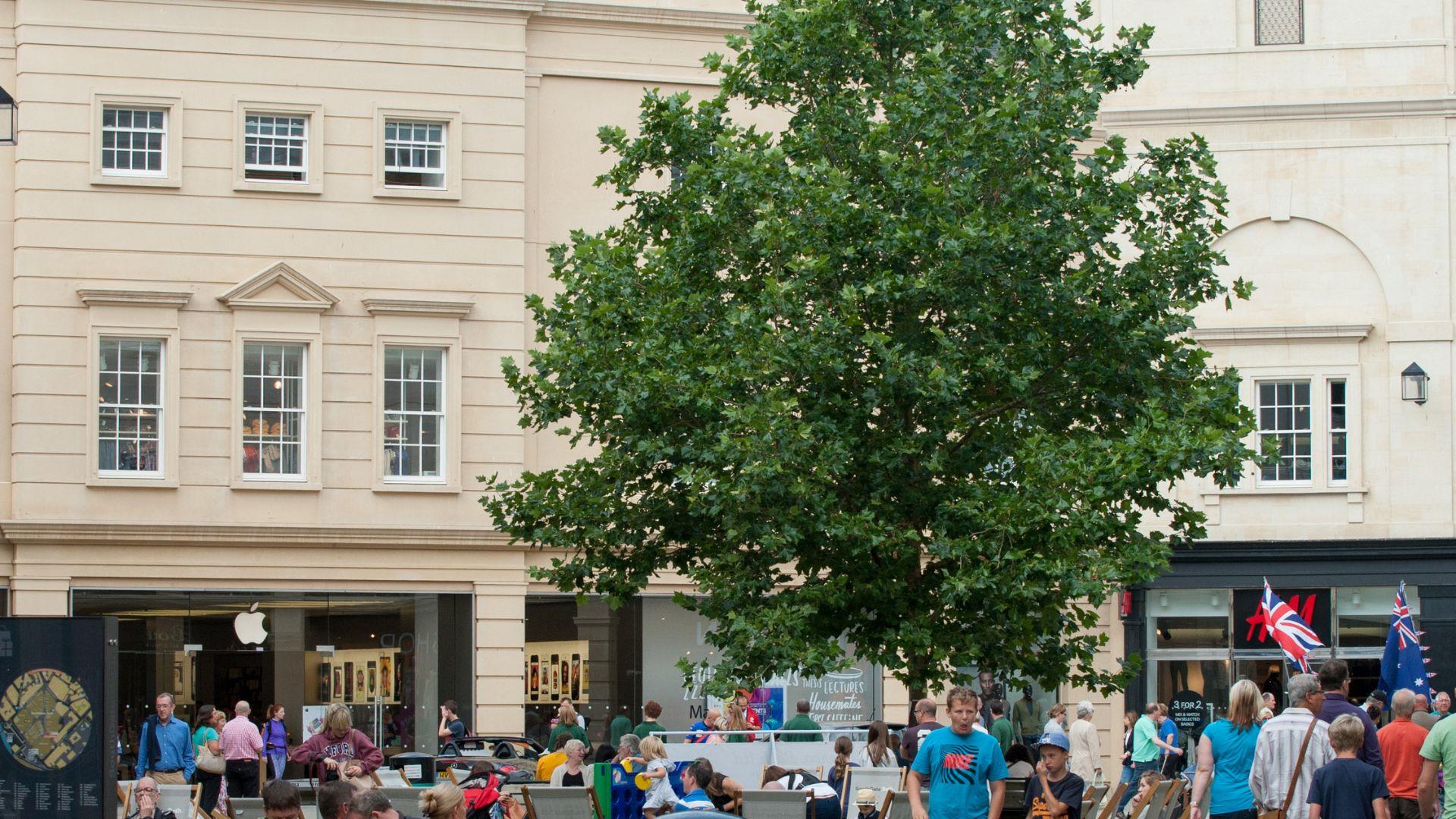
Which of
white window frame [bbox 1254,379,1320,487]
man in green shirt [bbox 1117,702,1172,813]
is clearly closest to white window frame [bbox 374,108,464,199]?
man in green shirt [bbox 1117,702,1172,813]

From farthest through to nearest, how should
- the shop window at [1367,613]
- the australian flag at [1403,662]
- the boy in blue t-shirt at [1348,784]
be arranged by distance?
the shop window at [1367,613]
the australian flag at [1403,662]
the boy in blue t-shirt at [1348,784]

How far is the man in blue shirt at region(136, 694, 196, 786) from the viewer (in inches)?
872

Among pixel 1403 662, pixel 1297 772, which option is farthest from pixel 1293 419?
pixel 1297 772

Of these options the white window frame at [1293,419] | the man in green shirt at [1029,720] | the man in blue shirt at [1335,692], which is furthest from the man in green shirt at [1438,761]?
the white window frame at [1293,419]

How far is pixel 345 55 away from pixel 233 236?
315 centimetres

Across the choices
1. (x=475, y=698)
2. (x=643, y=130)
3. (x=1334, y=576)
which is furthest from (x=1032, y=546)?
(x=1334, y=576)

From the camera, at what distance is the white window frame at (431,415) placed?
29.3 metres

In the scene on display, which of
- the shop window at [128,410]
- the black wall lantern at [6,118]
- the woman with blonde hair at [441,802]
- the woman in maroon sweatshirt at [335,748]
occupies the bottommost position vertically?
the woman in maroon sweatshirt at [335,748]

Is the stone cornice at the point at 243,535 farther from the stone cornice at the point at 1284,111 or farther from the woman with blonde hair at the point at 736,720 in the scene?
the stone cornice at the point at 1284,111

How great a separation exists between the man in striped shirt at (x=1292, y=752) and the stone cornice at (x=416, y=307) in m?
17.8

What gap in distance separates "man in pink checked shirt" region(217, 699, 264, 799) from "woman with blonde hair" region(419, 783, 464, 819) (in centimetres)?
1234

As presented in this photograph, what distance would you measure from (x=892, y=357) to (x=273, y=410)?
484 inches

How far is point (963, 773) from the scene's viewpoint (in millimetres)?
13258

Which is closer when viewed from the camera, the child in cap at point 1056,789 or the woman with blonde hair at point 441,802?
the woman with blonde hair at point 441,802
